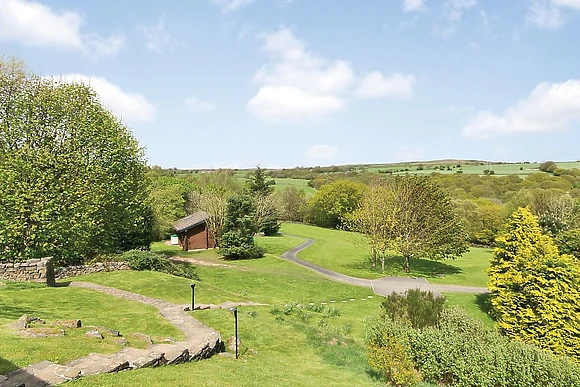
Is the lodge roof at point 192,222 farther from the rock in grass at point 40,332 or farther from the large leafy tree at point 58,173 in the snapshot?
the rock in grass at point 40,332

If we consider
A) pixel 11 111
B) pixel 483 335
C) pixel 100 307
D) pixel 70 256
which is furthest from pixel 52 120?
pixel 483 335

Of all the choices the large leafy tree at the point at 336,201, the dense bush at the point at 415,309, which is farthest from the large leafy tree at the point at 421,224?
the large leafy tree at the point at 336,201

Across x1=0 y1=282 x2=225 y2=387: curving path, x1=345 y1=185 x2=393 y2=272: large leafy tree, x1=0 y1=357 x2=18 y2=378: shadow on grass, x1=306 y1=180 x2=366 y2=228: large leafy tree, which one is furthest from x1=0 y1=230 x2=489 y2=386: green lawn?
x1=306 y1=180 x2=366 y2=228: large leafy tree

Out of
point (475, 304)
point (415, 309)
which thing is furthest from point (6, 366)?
point (475, 304)

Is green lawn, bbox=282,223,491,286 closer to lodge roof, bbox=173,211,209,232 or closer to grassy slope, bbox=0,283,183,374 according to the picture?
lodge roof, bbox=173,211,209,232

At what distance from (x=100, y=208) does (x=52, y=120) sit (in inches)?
279

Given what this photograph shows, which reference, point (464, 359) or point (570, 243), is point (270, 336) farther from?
point (570, 243)

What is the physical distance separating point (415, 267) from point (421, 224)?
25.5 ft

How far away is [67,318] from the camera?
51.4 feet

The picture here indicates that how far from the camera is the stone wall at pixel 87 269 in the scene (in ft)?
86.3

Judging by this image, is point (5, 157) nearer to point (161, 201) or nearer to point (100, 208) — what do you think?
point (100, 208)

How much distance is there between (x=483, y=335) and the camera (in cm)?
1584

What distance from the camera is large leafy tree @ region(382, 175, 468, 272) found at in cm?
4388

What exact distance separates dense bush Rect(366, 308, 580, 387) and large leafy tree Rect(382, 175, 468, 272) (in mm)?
28609
